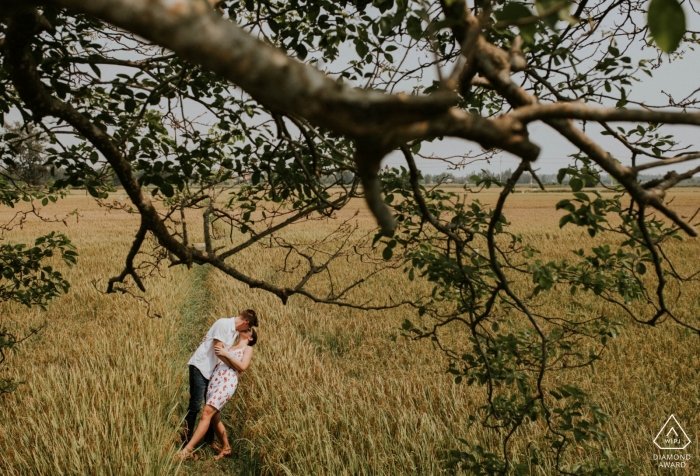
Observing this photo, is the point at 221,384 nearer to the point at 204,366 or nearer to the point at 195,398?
the point at 204,366

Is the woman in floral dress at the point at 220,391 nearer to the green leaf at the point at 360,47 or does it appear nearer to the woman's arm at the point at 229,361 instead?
the woman's arm at the point at 229,361

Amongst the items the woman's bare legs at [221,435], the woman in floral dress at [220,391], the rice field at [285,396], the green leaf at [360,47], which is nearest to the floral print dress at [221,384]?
the woman in floral dress at [220,391]

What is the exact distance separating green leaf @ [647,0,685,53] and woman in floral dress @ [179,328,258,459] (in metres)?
4.87

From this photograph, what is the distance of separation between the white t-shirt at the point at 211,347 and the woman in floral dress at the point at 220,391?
7cm

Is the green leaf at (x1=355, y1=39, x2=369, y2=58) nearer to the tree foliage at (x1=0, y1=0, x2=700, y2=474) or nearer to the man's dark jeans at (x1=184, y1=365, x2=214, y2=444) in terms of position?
the tree foliage at (x1=0, y1=0, x2=700, y2=474)

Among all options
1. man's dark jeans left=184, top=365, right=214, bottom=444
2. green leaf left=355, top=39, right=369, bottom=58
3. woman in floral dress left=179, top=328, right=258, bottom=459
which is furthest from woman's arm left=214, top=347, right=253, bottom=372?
green leaf left=355, top=39, right=369, bottom=58

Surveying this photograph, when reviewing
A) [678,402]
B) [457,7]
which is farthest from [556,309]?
[457,7]

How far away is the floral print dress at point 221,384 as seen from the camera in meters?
4.80

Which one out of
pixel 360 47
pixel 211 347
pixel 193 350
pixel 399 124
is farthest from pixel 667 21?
pixel 193 350

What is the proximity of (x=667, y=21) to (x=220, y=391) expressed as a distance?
500 cm

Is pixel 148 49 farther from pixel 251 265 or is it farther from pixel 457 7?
pixel 251 265

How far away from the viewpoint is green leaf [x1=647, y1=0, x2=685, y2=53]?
58 cm

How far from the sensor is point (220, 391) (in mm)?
4844

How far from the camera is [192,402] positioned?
5.01m
